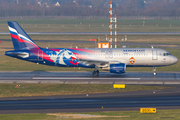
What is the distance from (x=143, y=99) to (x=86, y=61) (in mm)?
16689

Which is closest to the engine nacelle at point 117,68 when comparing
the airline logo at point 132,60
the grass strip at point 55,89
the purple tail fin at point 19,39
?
the airline logo at point 132,60

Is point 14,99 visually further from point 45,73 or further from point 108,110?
point 45,73

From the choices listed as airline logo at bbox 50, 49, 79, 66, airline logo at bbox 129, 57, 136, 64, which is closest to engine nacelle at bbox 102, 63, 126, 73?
airline logo at bbox 129, 57, 136, 64

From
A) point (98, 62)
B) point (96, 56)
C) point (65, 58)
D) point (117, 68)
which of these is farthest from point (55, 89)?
point (117, 68)

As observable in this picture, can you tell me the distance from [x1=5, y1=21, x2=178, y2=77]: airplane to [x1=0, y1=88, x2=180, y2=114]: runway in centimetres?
1079

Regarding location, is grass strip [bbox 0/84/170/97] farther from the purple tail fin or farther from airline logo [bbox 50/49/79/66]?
the purple tail fin

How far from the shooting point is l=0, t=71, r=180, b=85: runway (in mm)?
47453

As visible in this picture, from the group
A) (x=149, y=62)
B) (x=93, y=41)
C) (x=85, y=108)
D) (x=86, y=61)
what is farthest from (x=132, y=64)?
(x=93, y=41)

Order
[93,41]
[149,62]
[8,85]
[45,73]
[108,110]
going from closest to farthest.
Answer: [108,110] < [8,85] < [149,62] < [45,73] < [93,41]

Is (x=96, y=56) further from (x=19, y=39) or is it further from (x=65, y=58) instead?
(x=19, y=39)

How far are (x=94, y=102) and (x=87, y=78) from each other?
1494 cm

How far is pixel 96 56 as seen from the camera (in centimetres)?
5144

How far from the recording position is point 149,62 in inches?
2010

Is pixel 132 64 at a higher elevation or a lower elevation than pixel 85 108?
higher
